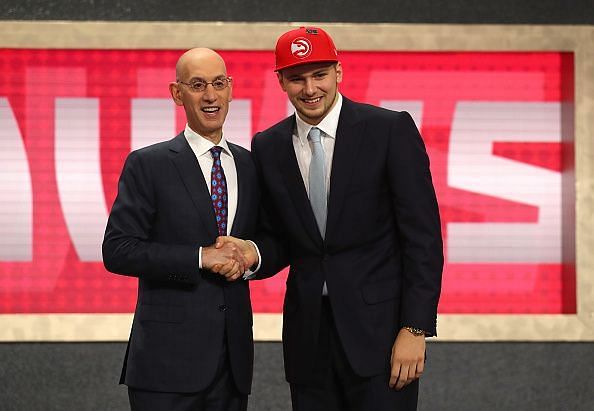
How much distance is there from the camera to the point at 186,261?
84.4 inches

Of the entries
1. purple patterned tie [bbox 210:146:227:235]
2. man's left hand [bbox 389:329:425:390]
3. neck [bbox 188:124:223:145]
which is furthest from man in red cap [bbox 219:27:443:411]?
neck [bbox 188:124:223:145]

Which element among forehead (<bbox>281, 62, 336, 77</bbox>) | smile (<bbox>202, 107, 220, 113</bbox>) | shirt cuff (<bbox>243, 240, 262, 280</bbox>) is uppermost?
forehead (<bbox>281, 62, 336, 77</bbox>)

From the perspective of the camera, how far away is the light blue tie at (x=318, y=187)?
7.13ft

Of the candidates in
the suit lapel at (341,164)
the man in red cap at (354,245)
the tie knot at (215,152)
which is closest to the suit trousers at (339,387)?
the man in red cap at (354,245)

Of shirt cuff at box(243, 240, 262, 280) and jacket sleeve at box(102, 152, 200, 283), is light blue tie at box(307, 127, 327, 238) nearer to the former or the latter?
shirt cuff at box(243, 240, 262, 280)

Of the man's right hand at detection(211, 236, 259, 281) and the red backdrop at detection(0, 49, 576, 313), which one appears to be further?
the red backdrop at detection(0, 49, 576, 313)

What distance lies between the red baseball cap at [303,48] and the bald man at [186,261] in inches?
8.2

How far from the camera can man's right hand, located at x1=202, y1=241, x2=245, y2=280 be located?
7.02 feet

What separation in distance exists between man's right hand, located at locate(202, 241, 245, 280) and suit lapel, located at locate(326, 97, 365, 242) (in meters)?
0.23

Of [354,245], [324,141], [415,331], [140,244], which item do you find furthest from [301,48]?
[415,331]

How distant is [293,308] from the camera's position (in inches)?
87.7

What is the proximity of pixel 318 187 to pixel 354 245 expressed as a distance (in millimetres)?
172

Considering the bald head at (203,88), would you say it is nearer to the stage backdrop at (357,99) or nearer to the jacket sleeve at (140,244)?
the jacket sleeve at (140,244)

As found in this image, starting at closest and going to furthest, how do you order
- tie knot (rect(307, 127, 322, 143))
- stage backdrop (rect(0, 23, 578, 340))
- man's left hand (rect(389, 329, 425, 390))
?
man's left hand (rect(389, 329, 425, 390)), tie knot (rect(307, 127, 322, 143)), stage backdrop (rect(0, 23, 578, 340))
